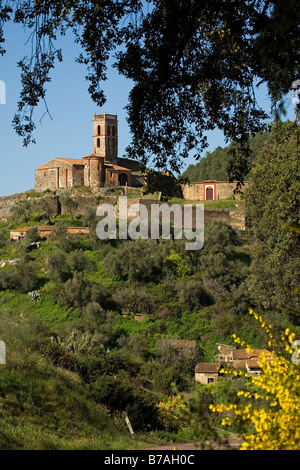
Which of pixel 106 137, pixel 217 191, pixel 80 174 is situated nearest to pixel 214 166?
pixel 106 137

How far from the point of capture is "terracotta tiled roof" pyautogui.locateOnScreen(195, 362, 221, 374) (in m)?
22.7

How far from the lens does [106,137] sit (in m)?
53.5

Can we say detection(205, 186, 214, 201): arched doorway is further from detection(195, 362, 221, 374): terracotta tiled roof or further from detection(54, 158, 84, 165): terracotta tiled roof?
detection(195, 362, 221, 374): terracotta tiled roof

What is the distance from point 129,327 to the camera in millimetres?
27984

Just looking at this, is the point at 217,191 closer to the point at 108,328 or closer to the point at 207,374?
the point at 108,328

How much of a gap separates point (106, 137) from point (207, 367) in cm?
3353

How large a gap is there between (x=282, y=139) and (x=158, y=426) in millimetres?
14851

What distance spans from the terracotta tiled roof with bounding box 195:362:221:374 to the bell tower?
1252 inches

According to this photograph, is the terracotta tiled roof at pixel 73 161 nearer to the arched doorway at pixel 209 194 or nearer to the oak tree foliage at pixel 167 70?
the arched doorway at pixel 209 194

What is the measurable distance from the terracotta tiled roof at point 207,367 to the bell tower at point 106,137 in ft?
104

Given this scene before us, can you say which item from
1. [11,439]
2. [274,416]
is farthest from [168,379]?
[274,416]

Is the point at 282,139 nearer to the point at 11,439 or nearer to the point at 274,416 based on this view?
the point at 11,439

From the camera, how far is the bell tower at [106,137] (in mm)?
53219

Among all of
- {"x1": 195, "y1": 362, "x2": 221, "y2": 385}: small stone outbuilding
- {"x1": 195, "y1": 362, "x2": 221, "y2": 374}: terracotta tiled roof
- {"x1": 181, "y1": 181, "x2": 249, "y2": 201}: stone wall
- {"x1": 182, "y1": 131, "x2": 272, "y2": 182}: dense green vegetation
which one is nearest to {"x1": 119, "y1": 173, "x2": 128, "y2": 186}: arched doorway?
{"x1": 181, "y1": 181, "x2": 249, "y2": 201}: stone wall
